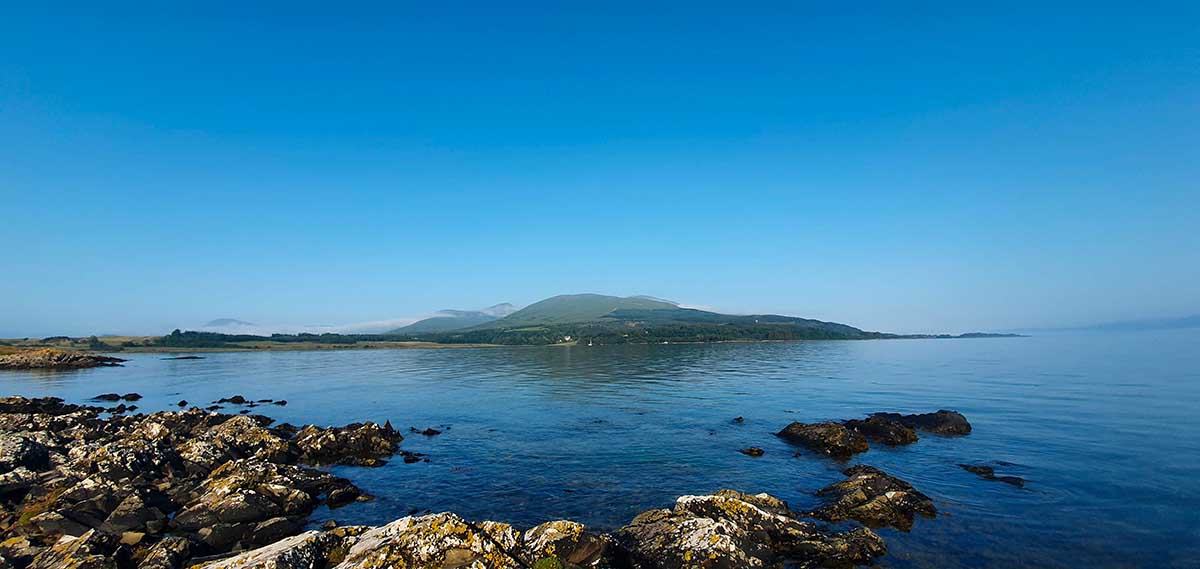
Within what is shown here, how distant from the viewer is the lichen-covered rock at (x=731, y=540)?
15031 mm

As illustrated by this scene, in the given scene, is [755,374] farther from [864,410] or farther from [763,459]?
[763,459]

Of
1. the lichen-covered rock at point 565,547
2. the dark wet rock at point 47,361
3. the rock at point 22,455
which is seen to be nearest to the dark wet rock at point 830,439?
the lichen-covered rock at point 565,547

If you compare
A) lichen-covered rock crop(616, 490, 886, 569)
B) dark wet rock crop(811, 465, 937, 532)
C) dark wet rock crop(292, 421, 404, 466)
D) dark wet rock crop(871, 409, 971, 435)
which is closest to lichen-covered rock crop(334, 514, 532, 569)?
lichen-covered rock crop(616, 490, 886, 569)

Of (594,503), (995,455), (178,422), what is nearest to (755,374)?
(995,455)

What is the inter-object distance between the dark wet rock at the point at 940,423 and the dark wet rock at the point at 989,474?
10399 mm

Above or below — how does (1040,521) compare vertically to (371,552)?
below

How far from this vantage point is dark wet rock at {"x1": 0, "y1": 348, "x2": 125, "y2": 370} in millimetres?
113375

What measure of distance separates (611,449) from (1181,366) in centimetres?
11066

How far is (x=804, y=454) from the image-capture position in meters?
32.2

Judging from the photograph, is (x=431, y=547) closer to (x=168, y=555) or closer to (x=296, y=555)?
(x=296, y=555)

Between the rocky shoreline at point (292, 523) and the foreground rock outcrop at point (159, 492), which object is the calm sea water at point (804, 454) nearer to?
the rocky shoreline at point (292, 523)

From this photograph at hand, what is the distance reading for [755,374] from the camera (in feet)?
283

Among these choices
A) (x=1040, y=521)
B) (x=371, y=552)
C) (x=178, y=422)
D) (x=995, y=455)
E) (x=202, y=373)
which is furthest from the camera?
(x=202, y=373)

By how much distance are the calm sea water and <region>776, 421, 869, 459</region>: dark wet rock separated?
1.12 metres
